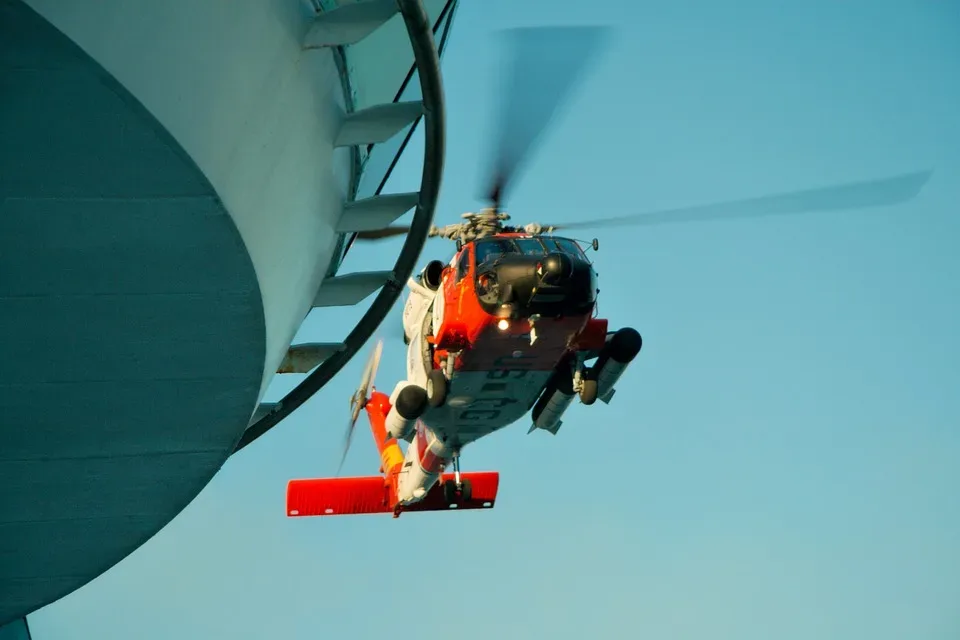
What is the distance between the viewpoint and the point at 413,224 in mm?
9938

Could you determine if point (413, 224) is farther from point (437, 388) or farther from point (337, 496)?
point (337, 496)

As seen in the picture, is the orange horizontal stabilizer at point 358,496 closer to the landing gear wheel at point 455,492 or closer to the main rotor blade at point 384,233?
the landing gear wheel at point 455,492

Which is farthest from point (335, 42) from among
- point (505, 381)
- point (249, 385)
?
point (505, 381)

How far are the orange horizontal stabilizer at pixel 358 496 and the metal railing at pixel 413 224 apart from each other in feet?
50.0

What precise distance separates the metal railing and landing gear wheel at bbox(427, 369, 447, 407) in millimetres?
7740

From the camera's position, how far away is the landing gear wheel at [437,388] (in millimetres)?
19703

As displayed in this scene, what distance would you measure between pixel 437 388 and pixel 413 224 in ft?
32.7

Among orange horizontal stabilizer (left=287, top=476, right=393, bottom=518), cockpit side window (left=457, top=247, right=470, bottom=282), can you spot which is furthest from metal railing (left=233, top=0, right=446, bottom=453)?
A: orange horizontal stabilizer (left=287, top=476, right=393, bottom=518)

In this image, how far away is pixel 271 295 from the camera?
8.14m

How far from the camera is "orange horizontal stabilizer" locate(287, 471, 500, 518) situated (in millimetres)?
27016

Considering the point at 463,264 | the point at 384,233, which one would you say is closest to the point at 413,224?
the point at 384,233

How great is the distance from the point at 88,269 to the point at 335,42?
7.24 ft

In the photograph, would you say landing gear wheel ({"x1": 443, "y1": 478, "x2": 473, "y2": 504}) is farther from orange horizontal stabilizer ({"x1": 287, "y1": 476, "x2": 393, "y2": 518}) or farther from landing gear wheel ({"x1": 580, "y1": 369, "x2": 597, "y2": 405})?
landing gear wheel ({"x1": 580, "y1": 369, "x2": 597, "y2": 405})

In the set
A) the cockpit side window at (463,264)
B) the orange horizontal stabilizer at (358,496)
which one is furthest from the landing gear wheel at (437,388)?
the orange horizontal stabilizer at (358,496)
